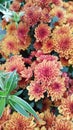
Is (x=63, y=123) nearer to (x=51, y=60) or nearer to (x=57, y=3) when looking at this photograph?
(x=51, y=60)

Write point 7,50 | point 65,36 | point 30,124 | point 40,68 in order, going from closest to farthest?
point 30,124 → point 40,68 → point 65,36 → point 7,50

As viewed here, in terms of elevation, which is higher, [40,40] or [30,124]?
[40,40]

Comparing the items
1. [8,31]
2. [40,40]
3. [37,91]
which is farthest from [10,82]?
[8,31]

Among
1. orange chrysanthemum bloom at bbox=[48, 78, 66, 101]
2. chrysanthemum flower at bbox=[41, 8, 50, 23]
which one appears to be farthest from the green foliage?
chrysanthemum flower at bbox=[41, 8, 50, 23]

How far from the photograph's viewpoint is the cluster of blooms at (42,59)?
111 centimetres

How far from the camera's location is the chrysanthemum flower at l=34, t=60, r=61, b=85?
1.17m

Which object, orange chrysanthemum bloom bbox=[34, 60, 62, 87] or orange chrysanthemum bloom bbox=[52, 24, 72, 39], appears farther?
orange chrysanthemum bloom bbox=[52, 24, 72, 39]

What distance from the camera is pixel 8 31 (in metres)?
1.54

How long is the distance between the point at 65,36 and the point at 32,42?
0.20m

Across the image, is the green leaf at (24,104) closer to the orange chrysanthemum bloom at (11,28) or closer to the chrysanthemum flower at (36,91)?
the chrysanthemum flower at (36,91)

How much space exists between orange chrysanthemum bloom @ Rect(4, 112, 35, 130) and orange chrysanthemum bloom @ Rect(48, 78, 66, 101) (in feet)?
0.44

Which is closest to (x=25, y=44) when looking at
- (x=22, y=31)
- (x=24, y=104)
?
(x=22, y=31)

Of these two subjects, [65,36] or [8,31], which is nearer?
[65,36]

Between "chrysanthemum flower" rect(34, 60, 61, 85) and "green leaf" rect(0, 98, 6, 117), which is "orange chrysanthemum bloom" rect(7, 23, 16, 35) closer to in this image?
"chrysanthemum flower" rect(34, 60, 61, 85)
